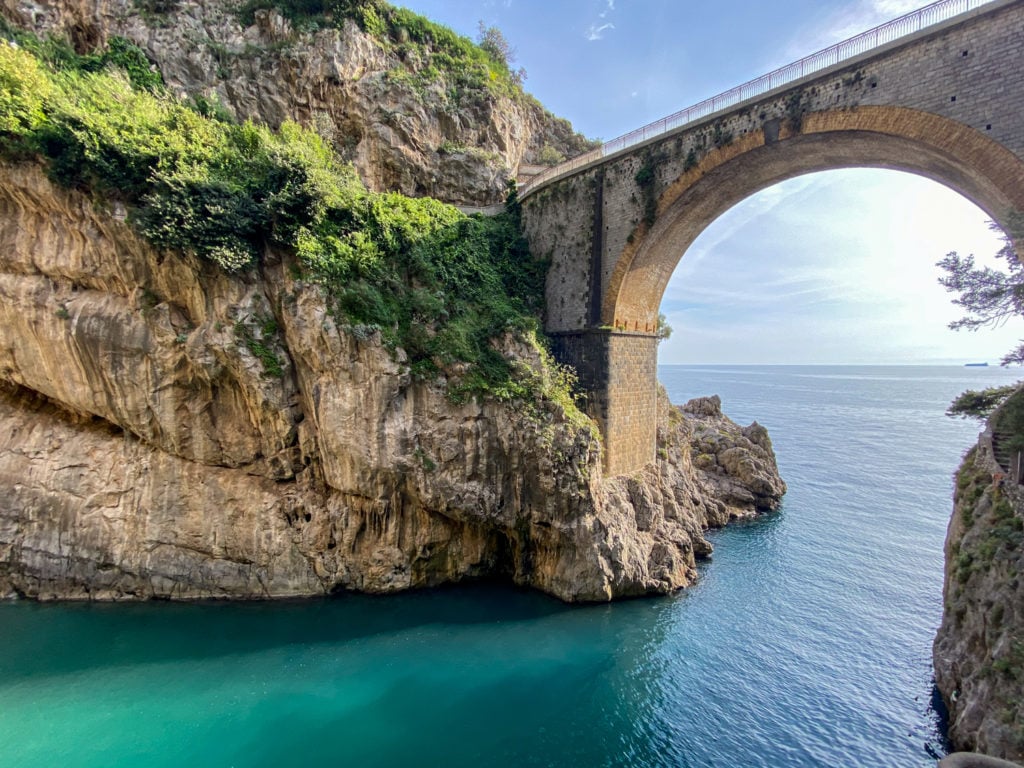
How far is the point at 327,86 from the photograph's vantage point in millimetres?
15500

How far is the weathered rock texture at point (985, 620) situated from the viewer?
5973 millimetres

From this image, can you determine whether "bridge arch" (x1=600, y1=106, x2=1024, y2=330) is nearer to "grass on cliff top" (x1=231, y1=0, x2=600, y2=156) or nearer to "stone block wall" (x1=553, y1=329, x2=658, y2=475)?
"stone block wall" (x1=553, y1=329, x2=658, y2=475)

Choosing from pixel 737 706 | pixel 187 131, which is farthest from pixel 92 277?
pixel 737 706

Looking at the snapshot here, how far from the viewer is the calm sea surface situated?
25.0 feet

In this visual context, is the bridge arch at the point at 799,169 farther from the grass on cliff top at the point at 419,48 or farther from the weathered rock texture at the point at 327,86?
the grass on cliff top at the point at 419,48

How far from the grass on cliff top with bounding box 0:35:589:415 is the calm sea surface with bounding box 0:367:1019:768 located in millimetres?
6016

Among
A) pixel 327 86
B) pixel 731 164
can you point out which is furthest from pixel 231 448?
pixel 731 164

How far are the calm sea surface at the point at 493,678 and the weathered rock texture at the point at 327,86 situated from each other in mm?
14626

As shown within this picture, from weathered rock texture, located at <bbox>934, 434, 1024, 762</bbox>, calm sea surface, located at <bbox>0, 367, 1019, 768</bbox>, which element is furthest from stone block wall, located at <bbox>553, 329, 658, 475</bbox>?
weathered rock texture, located at <bbox>934, 434, 1024, 762</bbox>

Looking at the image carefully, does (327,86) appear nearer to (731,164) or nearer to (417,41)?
(417,41)

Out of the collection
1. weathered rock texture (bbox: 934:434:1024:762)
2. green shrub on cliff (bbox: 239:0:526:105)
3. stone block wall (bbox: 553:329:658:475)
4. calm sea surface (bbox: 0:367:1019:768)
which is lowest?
calm sea surface (bbox: 0:367:1019:768)

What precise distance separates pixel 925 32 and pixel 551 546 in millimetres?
13588

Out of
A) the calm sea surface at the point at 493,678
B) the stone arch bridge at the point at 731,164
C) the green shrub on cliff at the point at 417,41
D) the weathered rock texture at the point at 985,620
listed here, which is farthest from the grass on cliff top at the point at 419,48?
the weathered rock texture at the point at 985,620

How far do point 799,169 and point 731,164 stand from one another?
68.4 inches
